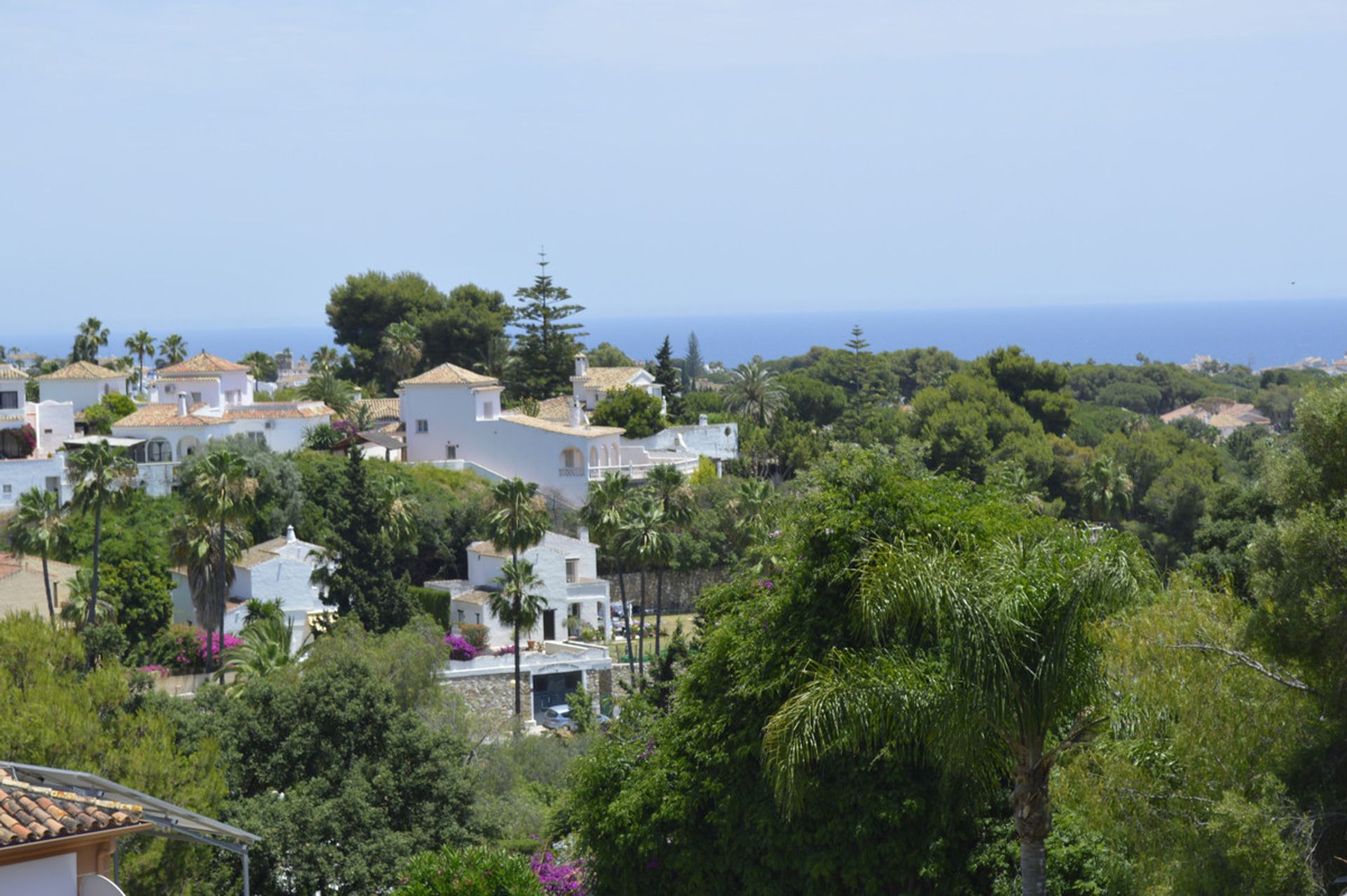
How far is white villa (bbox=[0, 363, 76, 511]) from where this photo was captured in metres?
52.9

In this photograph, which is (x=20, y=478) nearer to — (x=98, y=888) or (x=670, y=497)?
(x=670, y=497)

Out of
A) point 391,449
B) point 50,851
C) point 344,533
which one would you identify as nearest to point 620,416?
point 391,449

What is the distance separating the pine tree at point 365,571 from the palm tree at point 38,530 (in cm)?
826

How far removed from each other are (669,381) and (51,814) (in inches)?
2767

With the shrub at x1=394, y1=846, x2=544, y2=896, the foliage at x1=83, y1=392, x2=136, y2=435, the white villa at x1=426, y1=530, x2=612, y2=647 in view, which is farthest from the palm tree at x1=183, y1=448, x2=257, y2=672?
the shrub at x1=394, y1=846, x2=544, y2=896

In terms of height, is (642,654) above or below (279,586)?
below

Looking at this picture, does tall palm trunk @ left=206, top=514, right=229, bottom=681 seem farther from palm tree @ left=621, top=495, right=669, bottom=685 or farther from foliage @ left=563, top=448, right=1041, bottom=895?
foliage @ left=563, top=448, right=1041, bottom=895

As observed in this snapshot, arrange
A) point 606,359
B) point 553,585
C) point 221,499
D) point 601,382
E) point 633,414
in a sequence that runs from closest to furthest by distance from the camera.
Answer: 1. point 221,499
2. point 553,585
3. point 633,414
4. point 601,382
5. point 606,359

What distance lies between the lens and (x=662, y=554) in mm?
45344

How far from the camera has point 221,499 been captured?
1662 inches

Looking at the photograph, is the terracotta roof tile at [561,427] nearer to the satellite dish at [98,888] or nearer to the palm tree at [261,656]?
the palm tree at [261,656]

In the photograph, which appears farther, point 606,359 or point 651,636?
point 606,359

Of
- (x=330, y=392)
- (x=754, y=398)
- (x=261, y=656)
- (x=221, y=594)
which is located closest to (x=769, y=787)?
(x=261, y=656)

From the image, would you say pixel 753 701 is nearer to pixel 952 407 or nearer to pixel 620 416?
pixel 620 416
